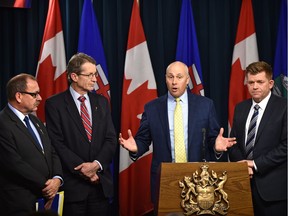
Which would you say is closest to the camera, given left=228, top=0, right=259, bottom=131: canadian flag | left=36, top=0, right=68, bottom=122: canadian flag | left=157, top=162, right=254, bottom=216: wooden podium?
left=157, top=162, right=254, bottom=216: wooden podium

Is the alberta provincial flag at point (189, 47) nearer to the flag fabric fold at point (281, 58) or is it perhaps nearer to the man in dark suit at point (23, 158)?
the flag fabric fold at point (281, 58)

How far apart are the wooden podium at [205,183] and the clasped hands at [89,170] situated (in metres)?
1.02

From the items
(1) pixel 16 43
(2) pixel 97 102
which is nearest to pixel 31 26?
(1) pixel 16 43

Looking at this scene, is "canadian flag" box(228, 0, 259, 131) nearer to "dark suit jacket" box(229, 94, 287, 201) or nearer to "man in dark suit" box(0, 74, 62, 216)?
"dark suit jacket" box(229, 94, 287, 201)

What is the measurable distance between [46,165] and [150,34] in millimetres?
2506

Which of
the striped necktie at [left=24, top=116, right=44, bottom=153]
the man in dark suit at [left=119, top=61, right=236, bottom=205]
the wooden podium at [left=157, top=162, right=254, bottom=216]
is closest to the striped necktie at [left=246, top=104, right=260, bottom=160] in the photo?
the man in dark suit at [left=119, top=61, right=236, bottom=205]

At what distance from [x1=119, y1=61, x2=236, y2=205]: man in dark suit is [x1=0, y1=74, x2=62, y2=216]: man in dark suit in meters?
0.73

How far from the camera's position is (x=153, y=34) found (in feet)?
19.6

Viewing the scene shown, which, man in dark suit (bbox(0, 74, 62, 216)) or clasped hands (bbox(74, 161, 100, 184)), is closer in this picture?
man in dark suit (bbox(0, 74, 62, 216))

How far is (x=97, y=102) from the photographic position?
451 centimetres

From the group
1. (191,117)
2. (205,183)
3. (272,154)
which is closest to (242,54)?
(191,117)

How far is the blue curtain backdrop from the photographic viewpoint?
19.3 feet

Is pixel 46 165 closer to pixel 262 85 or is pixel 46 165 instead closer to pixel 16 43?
pixel 262 85

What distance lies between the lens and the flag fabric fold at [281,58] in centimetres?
571
